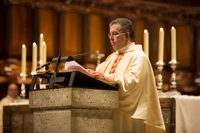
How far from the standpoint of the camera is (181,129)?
19.4ft

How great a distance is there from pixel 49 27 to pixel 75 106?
26.3 feet

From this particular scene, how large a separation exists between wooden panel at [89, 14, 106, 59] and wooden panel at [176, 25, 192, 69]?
258 centimetres

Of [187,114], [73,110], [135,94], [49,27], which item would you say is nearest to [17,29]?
[49,27]

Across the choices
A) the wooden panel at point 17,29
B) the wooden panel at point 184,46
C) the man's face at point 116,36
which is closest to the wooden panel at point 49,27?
the wooden panel at point 17,29

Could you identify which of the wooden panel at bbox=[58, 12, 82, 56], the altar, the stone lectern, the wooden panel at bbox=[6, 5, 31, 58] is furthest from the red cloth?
the wooden panel at bbox=[58, 12, 82, 56]

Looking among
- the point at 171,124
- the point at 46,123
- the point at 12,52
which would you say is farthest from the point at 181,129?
the point at 12,52

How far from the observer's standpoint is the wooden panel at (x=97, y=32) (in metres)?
12.9

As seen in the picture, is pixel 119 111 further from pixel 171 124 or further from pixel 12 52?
pixel 12 52

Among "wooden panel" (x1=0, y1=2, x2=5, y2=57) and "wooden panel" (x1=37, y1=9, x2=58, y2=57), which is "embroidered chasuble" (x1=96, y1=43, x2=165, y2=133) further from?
"wooden panel" (x1=37, y1=9, x2=58, y2=57)

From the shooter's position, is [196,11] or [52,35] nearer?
[52,35]

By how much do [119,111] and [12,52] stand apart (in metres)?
6.75

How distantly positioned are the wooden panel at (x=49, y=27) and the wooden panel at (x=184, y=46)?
3926 mm

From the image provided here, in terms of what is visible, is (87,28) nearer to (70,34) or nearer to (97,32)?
(97,32)

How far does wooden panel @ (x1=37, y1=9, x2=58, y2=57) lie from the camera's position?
1205 centimetres
